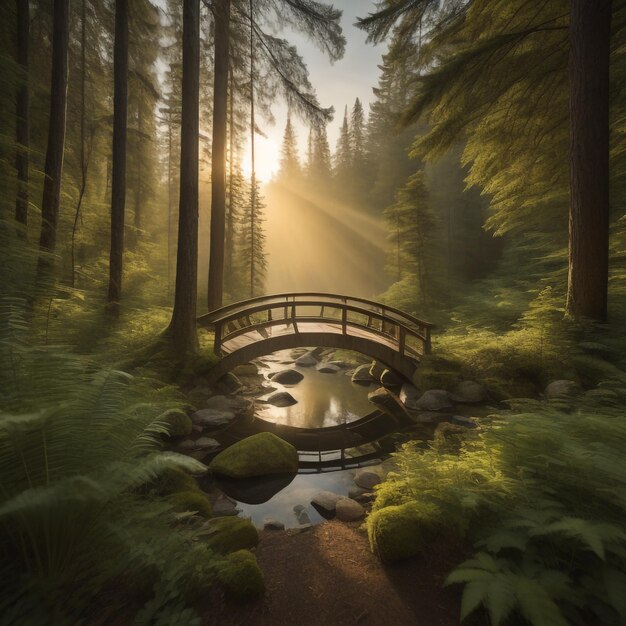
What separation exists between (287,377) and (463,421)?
6.76m

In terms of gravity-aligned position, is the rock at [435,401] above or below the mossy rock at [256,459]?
above

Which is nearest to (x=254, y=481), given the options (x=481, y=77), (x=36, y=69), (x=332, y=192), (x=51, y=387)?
(x=51, y=387)

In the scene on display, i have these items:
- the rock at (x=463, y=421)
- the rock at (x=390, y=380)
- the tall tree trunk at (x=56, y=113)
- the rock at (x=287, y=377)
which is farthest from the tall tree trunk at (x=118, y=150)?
the rock at (x=463, y=421)

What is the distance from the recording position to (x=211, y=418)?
7.18 meters

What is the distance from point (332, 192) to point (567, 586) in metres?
45.5

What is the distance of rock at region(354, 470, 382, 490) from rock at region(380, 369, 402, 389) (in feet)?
17.4

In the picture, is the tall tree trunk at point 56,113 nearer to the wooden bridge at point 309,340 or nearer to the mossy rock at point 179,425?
the wooden bridge at point 309,340

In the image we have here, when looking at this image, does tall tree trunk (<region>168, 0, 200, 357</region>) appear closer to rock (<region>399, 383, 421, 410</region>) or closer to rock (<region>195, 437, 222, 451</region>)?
Result: rock (<region>195, 437, 222, 451</region>)

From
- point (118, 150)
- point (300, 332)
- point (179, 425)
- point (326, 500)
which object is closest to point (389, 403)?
point (300, 332)

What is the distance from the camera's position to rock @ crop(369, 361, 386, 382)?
11617 mm

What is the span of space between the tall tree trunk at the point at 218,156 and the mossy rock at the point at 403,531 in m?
9.54

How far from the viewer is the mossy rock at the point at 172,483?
4.00 m

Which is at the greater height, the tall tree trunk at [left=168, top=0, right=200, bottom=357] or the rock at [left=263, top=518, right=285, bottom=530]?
the tall tree trunk at [left=168, top=0, right=200, bottom=357]

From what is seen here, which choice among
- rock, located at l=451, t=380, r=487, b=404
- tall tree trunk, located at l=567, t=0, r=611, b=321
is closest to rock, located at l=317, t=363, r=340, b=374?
rock, located at l=451, t=380, r=487, b=404
